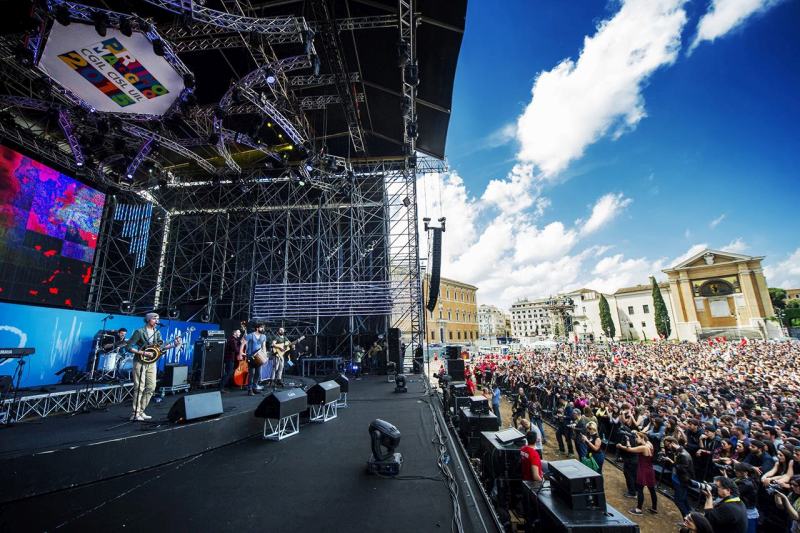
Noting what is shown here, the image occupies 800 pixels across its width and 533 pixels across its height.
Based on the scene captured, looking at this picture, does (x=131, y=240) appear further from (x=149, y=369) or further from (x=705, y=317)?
(x=705, y=317)

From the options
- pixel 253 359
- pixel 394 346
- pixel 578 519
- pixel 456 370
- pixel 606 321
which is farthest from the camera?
pixel 606 321

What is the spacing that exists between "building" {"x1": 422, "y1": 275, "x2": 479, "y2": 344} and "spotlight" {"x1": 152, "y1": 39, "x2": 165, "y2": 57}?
124 feet

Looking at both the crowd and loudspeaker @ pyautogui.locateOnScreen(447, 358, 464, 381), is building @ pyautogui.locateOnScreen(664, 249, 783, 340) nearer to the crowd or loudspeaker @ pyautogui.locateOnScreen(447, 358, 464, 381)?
the crowd

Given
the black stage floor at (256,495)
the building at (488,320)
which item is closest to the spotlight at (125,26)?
the black stage floor at (256,495)

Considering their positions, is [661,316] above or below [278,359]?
above

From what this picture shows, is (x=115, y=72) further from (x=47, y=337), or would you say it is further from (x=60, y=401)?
(x=60, y=401)

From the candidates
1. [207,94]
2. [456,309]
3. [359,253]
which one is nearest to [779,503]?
[359,253]

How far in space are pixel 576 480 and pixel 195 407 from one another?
4.72m

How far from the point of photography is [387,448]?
138 inches

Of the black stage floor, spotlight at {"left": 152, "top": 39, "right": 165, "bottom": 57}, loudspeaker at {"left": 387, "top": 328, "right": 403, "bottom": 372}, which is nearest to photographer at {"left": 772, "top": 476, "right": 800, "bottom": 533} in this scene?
the black stage floor

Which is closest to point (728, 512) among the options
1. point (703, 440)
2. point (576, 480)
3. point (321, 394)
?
point (576, 480)

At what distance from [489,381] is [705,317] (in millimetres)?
48705

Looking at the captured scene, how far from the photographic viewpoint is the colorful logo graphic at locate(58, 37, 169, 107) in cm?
773

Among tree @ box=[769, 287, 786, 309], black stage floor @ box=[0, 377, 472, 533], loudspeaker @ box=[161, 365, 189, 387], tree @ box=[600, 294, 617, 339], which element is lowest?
black stage floor @ box=[0, 377, 472, 533]
